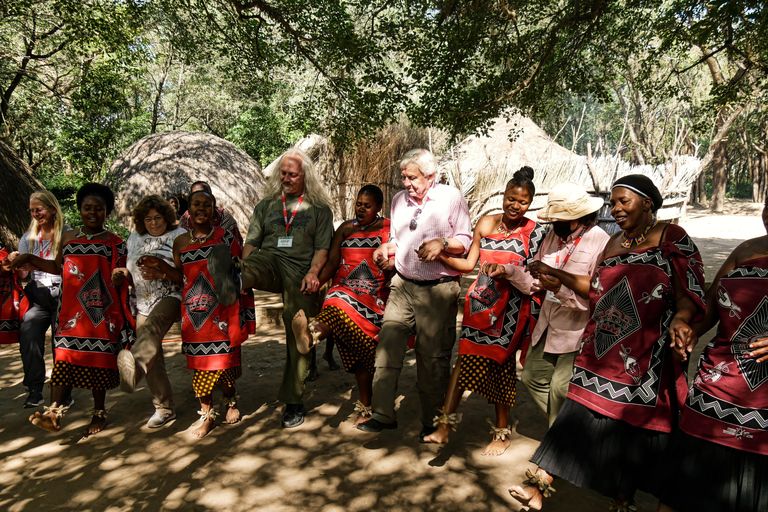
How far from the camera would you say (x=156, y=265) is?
12.4ft

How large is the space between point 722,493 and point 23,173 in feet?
38.7

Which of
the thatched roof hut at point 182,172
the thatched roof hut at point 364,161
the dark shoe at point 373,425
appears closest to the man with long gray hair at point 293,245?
the dark shoe at point 373,425

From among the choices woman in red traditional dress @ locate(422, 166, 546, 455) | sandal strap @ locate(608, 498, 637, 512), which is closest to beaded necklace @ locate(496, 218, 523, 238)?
woman in red traditional dress @ locate(422, 166, 546, 455)

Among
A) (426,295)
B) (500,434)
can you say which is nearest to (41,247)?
(426,295)

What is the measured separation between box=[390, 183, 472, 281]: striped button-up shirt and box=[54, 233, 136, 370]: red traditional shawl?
235 cm

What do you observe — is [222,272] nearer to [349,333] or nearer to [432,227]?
[349,333]

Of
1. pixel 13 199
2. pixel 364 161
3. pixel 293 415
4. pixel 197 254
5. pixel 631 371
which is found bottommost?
pixel 293 415

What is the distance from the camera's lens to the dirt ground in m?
3.05

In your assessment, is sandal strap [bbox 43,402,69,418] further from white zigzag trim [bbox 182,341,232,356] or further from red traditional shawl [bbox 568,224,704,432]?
red traditional shawl [bbox 568,224,704,432]

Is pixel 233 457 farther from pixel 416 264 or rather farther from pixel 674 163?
pixel 674 163

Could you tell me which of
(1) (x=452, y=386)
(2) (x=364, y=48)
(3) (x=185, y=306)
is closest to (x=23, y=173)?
(2) (x=364, y=48)

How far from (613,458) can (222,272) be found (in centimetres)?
259

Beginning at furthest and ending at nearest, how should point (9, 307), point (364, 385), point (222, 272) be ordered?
Answer: point (9, 307) → point (364, 385) → point (222, 272)

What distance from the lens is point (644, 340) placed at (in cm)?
248
